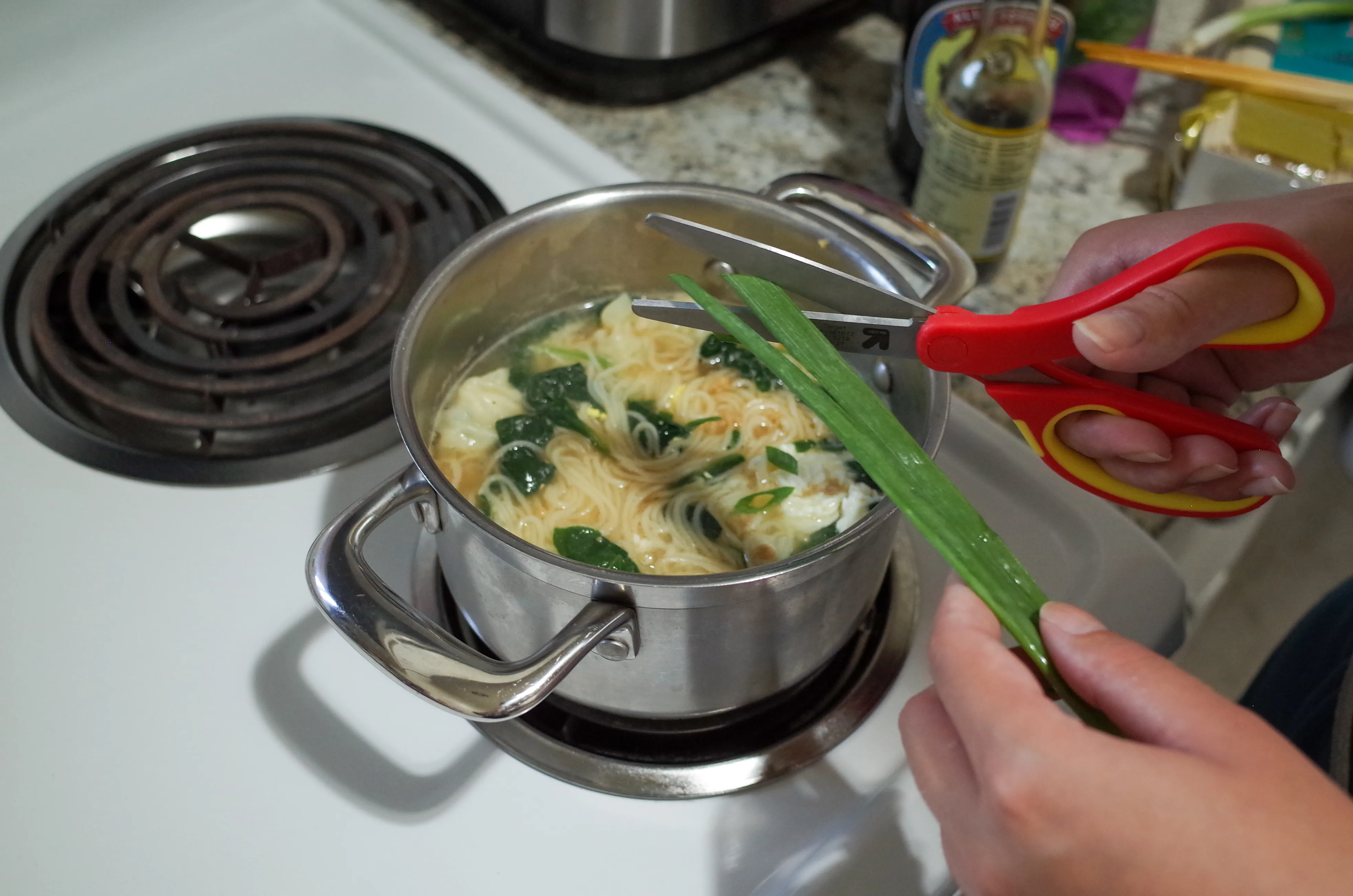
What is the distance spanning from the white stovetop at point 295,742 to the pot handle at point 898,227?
0.21m

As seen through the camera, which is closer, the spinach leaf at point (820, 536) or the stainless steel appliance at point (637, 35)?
the spinach leaf at point (820, 536)

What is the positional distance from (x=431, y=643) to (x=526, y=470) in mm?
416

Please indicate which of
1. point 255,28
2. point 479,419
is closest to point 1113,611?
point 479,419

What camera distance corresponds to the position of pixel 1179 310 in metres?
0.71

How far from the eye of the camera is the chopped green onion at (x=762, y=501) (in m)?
1.05

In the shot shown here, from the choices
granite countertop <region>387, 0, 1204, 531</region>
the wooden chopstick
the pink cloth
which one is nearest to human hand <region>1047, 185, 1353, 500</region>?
granite countertop <region>387, 0, 1204, 531</region>

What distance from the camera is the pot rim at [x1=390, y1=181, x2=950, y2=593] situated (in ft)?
2.25

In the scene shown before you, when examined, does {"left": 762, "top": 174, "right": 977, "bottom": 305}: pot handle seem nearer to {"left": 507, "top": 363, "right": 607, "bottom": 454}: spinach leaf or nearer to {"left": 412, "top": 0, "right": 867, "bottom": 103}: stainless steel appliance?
{"left": 507, "top": 363, "right": 607, "bottom": 454}: spinach leaf

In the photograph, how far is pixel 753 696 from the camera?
2.91 ft

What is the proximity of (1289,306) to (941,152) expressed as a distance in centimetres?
62

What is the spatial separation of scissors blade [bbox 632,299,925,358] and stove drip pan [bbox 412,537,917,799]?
1.05ft

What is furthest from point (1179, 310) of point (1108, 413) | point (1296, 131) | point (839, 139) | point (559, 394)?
point (839, 139)

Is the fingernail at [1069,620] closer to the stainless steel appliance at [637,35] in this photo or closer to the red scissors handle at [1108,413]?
the red scissors handle at [1108,413]

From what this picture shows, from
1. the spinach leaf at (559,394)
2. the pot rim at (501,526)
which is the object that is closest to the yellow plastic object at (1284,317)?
the pot rim at (501,526)
